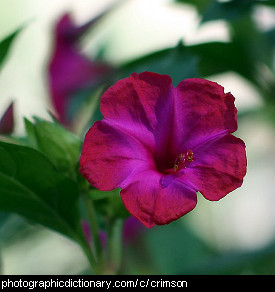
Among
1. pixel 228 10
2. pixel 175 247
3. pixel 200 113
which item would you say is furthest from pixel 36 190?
pixel 175 247

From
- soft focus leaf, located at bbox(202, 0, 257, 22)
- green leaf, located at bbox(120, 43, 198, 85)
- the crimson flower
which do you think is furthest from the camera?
the crimson flower

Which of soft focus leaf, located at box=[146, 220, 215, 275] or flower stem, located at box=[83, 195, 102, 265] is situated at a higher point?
flower stem, located at box=[83, 195, 102, 265]

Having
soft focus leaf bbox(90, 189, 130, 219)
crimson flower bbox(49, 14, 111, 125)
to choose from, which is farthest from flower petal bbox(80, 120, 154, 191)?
crimson flower bbox(49, 14, 111, 125)

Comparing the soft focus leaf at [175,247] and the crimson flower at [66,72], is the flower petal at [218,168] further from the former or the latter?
the soft focus leaf at [175,247]

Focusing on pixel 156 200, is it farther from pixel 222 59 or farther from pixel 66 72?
pixel 66 72

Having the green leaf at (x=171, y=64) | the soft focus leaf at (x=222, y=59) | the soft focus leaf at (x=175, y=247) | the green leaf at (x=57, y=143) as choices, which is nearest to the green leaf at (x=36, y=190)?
the green leaf at (x=57, y=143)

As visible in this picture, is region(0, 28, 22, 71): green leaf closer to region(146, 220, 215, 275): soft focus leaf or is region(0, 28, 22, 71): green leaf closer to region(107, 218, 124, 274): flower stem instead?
region(107, 218, 124, 274): flower stem

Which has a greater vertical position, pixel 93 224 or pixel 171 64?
pixel 171 64
